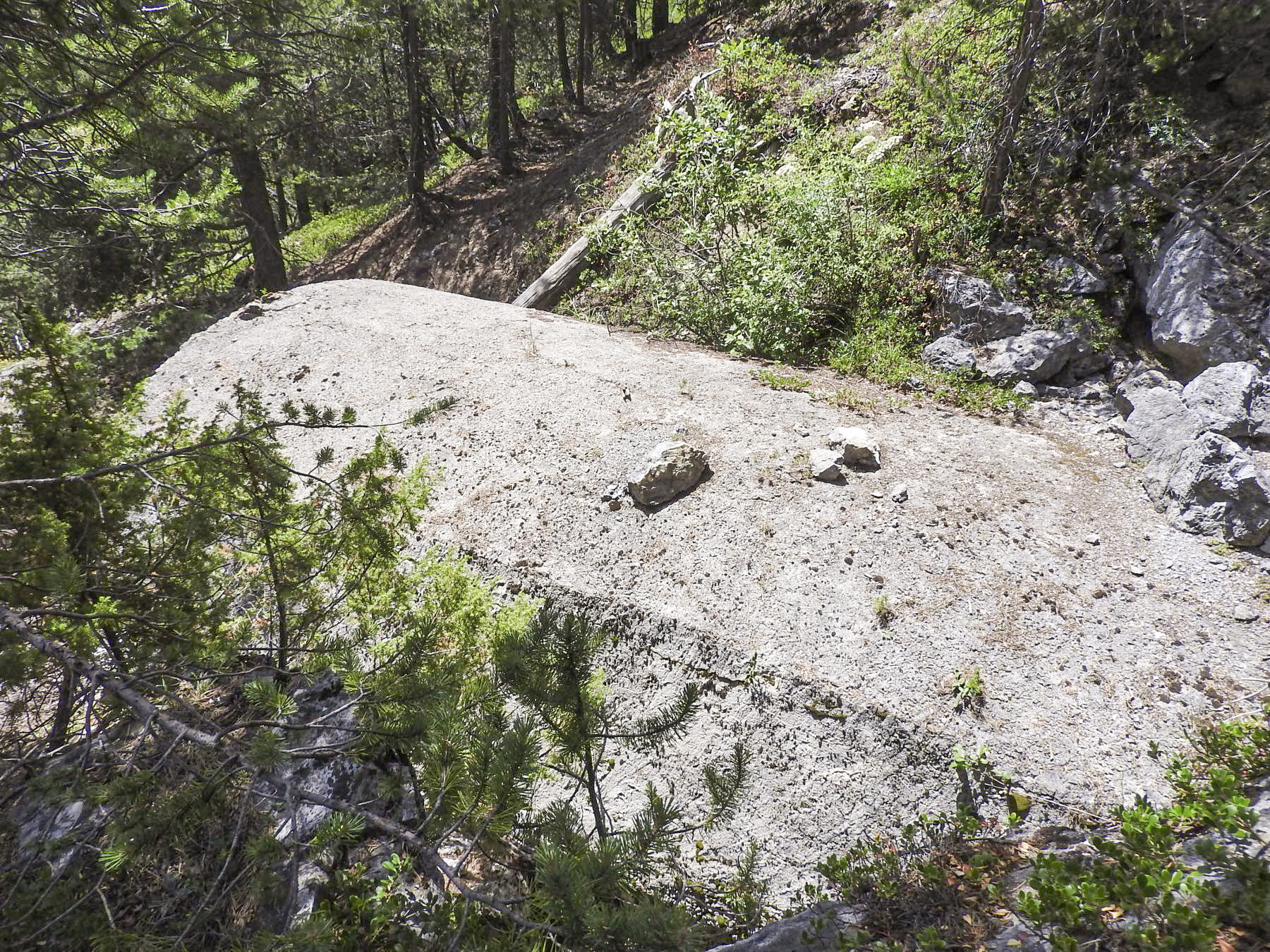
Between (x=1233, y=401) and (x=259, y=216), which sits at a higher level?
(x=259, y=216)

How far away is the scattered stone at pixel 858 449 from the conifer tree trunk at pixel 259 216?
1006 cm

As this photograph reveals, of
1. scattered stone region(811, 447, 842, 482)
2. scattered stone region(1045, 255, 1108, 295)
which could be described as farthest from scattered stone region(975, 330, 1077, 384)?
scattered stone region(811, 447, 842, 482)

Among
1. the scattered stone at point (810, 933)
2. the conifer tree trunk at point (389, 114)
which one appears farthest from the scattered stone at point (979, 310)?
the conifer tree trunk at point (389, 114)

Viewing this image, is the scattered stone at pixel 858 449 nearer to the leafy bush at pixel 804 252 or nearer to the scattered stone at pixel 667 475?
the scattered stone at pixel 667 475

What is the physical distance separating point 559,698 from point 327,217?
2379cm

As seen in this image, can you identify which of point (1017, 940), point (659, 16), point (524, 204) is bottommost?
point (1017, 940)

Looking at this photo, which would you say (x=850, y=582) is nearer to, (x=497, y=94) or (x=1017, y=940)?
(x=1017, y=940)

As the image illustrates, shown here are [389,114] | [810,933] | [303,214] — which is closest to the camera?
[810,933]

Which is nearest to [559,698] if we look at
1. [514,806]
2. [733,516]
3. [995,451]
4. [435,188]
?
[514,806]

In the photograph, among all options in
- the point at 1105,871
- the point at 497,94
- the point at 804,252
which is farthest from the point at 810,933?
the point at 497,94

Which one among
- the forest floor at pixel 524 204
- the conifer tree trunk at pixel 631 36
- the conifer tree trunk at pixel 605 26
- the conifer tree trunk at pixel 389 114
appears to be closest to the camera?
the forest floor at pixel 524 204

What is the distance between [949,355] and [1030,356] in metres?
0.73

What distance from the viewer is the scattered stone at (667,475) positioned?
5.25 m

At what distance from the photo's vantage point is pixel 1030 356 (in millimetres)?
6406
